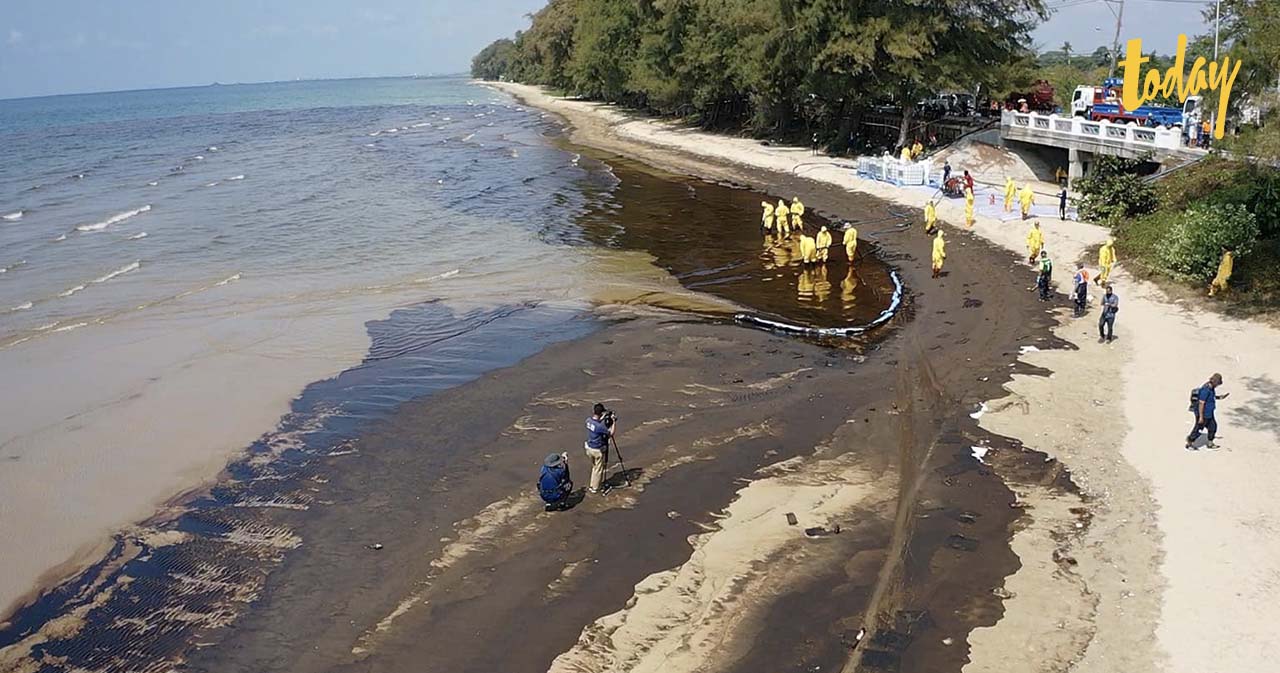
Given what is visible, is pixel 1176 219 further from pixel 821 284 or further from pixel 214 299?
pixel 214 299

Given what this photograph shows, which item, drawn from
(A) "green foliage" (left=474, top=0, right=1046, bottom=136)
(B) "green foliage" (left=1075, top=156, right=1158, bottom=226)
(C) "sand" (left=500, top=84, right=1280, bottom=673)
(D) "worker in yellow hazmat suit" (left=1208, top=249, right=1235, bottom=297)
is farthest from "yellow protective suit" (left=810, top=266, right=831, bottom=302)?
(A) "green foliage" (left=474, top=0, right=1046, bottom=136)

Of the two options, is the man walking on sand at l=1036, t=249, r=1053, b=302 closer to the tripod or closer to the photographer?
the tripod

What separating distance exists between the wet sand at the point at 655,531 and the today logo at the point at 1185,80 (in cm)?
941

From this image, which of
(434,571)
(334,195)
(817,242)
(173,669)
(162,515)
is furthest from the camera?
(334,195)

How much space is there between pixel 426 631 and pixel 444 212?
32.2 meters

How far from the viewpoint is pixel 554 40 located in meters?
121

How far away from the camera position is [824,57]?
4356cm

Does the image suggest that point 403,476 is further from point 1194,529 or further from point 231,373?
point 1194,529

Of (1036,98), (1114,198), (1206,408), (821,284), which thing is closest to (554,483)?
(1206,408)

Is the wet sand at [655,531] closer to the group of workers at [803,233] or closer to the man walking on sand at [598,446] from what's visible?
the man walking on sand at [598,446]

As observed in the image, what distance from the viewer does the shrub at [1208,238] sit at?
20.7 meters

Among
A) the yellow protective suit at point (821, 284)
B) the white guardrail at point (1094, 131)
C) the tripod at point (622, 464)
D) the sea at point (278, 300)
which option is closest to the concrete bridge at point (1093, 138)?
the white guardrail at point (1094, 131)

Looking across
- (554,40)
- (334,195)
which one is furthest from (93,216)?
(554,40)

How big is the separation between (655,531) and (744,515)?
126 cm
